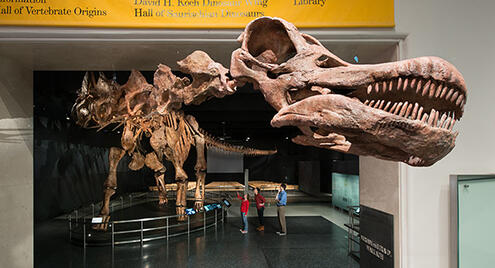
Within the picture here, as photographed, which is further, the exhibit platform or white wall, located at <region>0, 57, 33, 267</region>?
the exhibit platform

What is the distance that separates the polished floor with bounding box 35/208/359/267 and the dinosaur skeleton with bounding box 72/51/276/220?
0.73m

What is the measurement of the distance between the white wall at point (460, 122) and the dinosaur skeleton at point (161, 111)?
1702 mm

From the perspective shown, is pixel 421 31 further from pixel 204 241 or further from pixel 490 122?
pixel 204 241

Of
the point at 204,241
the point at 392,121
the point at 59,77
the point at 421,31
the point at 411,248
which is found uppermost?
the point at 421,31

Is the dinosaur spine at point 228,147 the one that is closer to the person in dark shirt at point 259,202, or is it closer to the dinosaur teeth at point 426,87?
the person in dark shirt at point 259,202

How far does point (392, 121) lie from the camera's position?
3.65ft

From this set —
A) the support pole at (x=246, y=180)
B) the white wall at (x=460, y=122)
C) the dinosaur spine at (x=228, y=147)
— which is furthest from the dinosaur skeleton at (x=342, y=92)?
the support pole at (x=246, y=180)

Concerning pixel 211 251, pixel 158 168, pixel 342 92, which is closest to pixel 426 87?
pixel 342 92

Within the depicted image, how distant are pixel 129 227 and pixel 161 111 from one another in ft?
11.2

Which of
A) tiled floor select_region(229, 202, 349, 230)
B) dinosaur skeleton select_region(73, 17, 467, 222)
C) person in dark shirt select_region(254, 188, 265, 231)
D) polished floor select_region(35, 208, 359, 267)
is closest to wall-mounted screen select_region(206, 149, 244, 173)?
person in dark shirt select_region(254, 188, 265, 231)

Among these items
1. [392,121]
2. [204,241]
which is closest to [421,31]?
[392,121]

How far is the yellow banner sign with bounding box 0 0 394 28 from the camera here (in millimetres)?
2135

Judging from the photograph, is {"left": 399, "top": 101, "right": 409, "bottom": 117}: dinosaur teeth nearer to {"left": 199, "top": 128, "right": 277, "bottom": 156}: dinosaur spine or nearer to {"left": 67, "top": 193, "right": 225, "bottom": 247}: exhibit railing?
{"left": 199, "top": 128, "right": 277, "bottom": 156}: dinosaur spine

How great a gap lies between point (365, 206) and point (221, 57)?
6.69 ft
